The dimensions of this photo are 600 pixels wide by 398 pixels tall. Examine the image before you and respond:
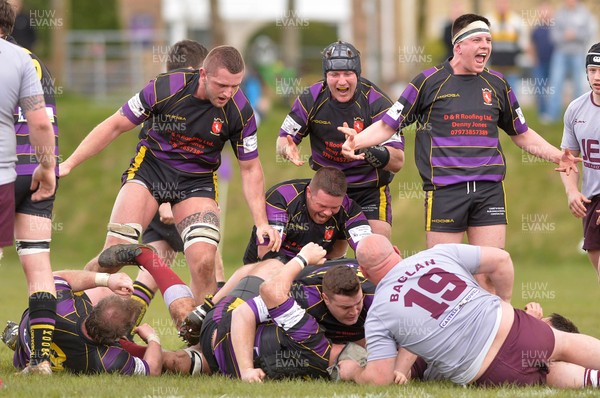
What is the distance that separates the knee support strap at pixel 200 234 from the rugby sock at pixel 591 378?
347 cm

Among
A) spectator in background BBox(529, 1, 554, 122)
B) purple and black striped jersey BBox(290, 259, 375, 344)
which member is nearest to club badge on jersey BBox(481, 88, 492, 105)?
purple and black striped jersey BBox(290, 259, 375, 344)

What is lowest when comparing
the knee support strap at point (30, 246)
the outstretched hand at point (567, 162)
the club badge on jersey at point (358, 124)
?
the knee support strap at point (30, 246)

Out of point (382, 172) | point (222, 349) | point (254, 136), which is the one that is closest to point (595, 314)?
point (382, 172)

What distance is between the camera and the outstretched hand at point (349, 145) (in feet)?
29.3

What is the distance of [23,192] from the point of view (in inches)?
316

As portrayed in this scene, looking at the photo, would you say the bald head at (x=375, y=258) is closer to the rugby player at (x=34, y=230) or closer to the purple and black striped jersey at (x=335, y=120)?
the purple and black striped jersey at (x=335, y=120)

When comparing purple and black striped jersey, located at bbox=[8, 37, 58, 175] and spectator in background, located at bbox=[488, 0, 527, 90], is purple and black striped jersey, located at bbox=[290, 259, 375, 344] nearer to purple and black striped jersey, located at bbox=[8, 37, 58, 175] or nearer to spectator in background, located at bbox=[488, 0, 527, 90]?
purple and black striped jersey, located at bbox=[8, 37, 58, 175]

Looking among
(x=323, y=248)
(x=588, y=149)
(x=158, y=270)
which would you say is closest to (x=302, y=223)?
(x=323, y=248)

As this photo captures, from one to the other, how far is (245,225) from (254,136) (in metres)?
11.3

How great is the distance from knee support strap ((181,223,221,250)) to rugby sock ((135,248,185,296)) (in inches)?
17.0

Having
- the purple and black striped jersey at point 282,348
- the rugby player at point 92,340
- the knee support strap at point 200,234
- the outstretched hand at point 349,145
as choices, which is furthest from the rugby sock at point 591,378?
the knee support strap at point 200,234

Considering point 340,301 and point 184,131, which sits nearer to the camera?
point 340,301

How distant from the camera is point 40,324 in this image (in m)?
7.87

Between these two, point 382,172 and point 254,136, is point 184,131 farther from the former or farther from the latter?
point 382,172
